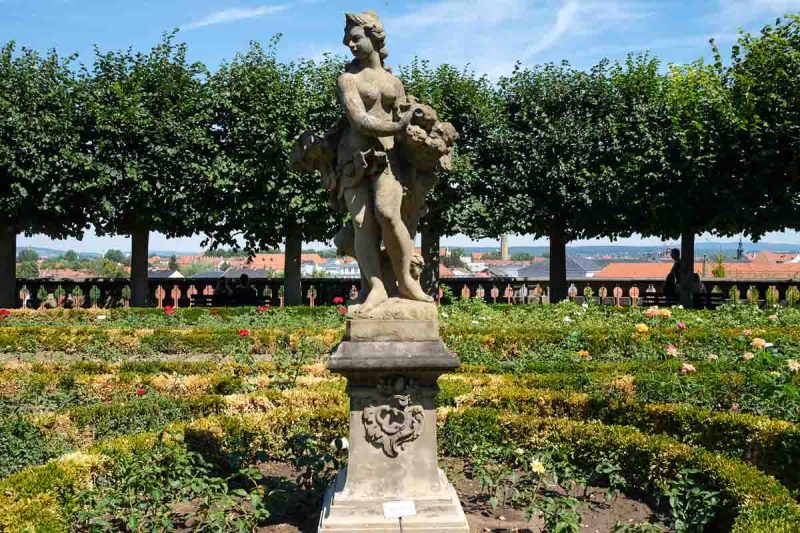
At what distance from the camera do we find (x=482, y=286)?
22.1 metres

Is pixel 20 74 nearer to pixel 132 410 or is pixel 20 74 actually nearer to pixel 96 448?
pixel 132 410

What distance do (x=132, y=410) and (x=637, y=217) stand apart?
1517 cm

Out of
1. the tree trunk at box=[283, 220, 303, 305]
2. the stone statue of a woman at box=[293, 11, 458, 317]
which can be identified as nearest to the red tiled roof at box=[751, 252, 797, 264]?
the tree trunk at box=[283, 220, 303, 305]

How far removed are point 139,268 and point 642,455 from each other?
629 inches

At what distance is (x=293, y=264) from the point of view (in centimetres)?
1984

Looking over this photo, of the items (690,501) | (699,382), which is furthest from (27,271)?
(690,501)

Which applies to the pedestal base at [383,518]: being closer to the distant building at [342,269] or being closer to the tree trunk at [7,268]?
the tree trunk at [7,268]

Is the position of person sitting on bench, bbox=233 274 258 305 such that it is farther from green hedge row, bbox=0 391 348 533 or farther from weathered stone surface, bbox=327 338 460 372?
weathered stone surface, bbox=327 338 460 372

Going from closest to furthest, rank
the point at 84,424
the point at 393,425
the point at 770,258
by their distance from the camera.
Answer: the point at 393,425 < the point at 84,424 < the point at 770,258

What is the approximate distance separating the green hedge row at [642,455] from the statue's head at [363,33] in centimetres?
336

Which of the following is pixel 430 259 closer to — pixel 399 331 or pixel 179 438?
pixel 179 438

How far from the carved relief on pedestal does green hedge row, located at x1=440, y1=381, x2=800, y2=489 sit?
2.49 m

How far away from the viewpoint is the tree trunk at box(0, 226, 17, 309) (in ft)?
62.8

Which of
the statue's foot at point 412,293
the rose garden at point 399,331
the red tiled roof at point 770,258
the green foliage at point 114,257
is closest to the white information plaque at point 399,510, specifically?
the rose garden at point 399,331
